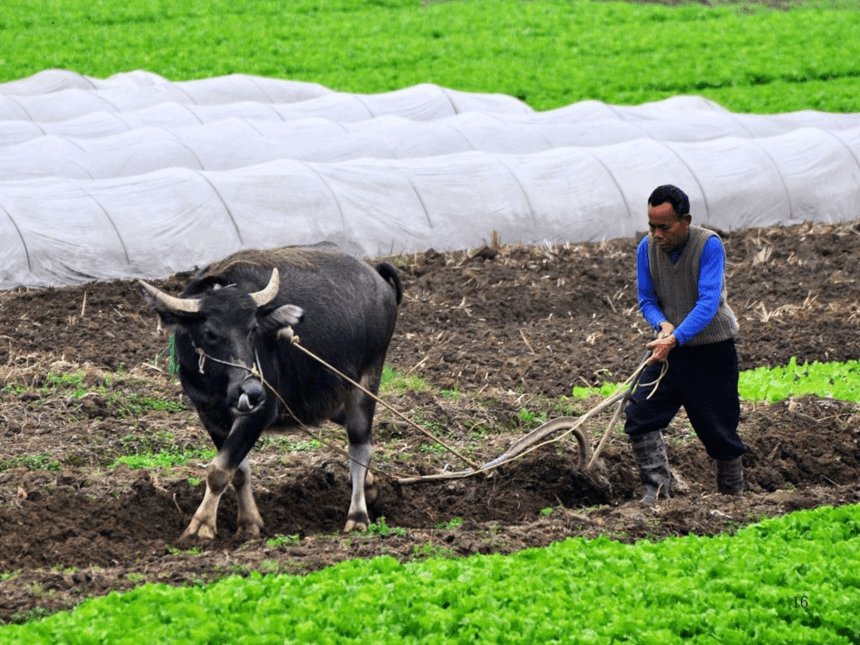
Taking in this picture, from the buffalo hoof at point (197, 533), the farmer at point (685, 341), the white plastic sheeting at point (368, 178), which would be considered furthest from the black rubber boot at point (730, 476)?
the white plastic sheeting at point (368, 178)

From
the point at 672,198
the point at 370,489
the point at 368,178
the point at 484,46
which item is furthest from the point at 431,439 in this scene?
the point at 484,46

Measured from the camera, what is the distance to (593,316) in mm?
14562

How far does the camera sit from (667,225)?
7.61 m

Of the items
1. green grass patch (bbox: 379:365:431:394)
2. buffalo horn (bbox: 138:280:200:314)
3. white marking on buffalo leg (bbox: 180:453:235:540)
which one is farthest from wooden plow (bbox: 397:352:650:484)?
green grass patch (bbox: 379:365:431:394)

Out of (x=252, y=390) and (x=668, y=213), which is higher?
(x=668, y=213)

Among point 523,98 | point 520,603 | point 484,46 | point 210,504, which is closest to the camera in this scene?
point 520,603

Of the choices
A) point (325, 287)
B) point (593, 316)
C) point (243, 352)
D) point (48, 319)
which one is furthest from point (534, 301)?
point (243, 352)

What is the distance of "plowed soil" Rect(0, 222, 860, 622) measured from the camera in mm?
7137

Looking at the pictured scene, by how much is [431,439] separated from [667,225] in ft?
A: 9.10

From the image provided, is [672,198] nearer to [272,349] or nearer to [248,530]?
[272,349]

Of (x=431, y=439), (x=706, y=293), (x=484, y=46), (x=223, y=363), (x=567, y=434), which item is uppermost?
(x=706, y=293)

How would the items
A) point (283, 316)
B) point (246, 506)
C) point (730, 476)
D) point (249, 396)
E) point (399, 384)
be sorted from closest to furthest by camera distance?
1. point (249, 396)
2. point (283, 316)
3. point (246, 506)
4. point (730, 476)
5. point (399, 384)

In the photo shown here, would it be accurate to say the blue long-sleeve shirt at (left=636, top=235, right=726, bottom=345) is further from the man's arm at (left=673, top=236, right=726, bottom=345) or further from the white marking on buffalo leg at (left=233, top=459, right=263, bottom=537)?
the white marking on buffalo leg at (left=233, top=459, right=263, bottom=537)

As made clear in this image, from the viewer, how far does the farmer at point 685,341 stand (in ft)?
25.1
